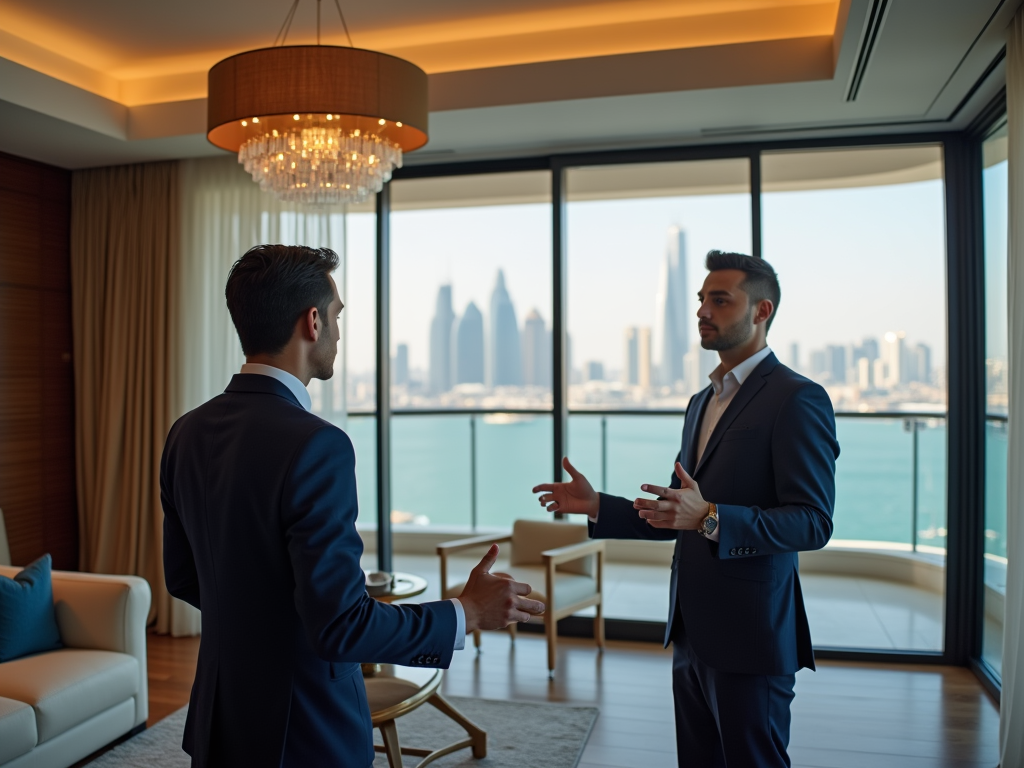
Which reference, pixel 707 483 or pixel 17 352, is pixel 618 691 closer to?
pixel 707 483

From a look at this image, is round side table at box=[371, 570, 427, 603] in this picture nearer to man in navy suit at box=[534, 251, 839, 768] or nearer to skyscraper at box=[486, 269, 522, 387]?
man in navy suit at box=[534, 251, 839, 768]

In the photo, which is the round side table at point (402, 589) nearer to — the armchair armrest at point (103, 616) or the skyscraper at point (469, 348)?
the armchair armrest at point (103, 616)

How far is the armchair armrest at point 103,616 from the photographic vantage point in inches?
142

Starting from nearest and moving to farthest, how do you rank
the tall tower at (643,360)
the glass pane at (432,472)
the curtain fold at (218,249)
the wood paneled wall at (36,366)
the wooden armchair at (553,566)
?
the wooden armchair at (553,566)
the wood paneled wall at (36,366)
the curtain fold at (218,249)
the tall tower at (643,360)
the glass pane at (432,472)

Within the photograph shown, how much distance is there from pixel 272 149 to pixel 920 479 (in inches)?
190

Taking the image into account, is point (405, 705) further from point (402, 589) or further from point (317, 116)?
point (317, 116)

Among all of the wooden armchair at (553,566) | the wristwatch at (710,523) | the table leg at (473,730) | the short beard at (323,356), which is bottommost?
the table leg at (473,730)

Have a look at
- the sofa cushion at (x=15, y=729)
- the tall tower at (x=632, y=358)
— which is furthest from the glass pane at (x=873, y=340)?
the sofa cushion at (x=15, y=729)

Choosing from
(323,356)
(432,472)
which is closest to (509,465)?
(432,472)

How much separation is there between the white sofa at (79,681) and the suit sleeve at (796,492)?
2.60m

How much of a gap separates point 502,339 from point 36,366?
4620 mm

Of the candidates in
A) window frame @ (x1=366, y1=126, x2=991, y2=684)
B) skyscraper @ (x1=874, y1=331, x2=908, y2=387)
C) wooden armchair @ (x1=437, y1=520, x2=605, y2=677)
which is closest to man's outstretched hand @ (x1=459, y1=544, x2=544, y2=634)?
wooden armchair @ (x1=437, y1=520, x2=605, y2=677)

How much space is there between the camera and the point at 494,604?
1.66 metres

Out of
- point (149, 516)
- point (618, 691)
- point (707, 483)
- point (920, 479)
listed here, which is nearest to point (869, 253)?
point (920, 479)
